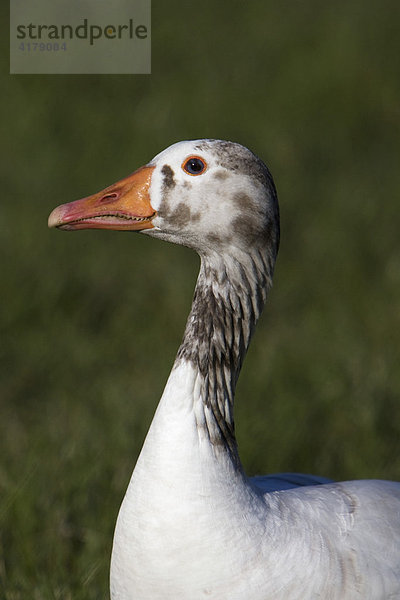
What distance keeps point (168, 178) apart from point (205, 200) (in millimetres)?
133

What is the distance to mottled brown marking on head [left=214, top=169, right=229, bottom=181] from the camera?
108 inches

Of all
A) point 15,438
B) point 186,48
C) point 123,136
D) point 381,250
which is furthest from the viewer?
point 186,48

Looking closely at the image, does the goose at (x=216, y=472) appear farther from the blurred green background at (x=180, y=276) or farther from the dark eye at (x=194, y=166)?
the blurred green background at (x=180, y=276)

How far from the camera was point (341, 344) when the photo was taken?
5.79m

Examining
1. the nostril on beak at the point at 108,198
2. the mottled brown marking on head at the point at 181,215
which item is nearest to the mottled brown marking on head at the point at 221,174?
the mottled brown marking on head at the point at 181,215

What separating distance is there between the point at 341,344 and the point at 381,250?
153cm

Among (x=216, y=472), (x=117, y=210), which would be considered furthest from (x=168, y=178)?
(x=216, y=472)

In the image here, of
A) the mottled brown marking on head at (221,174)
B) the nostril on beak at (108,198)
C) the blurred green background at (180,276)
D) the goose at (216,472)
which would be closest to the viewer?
the goose at (216,472)

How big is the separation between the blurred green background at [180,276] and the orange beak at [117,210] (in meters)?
1.42

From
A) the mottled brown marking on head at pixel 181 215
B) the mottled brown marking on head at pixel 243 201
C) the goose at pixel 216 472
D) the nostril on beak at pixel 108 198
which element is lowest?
the goose at pixel 216 472

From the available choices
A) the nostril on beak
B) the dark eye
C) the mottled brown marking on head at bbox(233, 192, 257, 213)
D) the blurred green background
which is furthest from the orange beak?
the blurred green background

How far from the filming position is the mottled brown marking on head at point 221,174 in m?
2.74

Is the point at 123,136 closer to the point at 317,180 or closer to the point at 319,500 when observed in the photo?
the point at 317,180

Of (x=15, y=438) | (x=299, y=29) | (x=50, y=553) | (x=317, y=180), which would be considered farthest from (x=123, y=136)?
(x=50, y=553)
